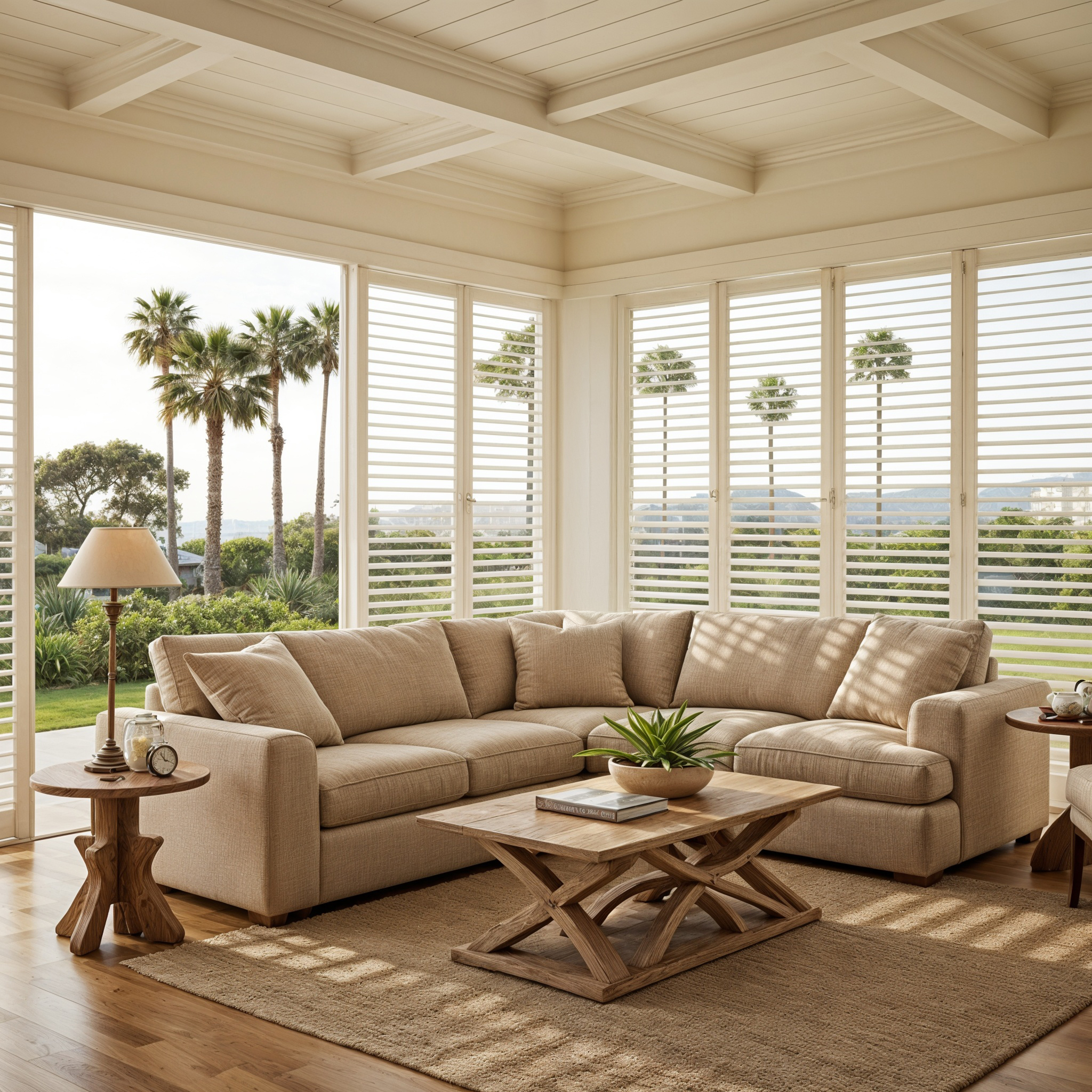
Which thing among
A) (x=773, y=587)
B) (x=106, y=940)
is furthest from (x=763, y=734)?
(x=106, y=940)

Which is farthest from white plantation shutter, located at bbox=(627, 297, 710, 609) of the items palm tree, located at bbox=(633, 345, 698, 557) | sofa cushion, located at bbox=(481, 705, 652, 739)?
sofa cushion, located at bbox=(481, 705, 652, 739)

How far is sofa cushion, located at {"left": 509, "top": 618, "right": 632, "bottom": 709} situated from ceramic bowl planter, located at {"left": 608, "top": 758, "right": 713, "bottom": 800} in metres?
1.71

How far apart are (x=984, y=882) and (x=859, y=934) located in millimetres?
805

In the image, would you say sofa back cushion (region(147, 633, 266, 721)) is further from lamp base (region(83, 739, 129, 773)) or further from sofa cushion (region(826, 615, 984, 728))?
sofa cushion (region(826, 615, 984, 728))

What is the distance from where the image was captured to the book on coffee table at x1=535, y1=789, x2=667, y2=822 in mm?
3098

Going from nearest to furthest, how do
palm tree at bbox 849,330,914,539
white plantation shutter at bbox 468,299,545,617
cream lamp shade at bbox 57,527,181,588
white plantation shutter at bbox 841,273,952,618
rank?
cream lamp shade at bbox 57,527,181,588 < white plantation shutter at bbox 841,273,952,618 < palm tree at bbox 849,330,914,539 < white plantation shutter at bbox 468,299,545,617

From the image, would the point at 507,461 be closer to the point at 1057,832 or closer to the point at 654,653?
the point at 654,653

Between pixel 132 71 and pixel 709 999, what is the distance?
11.9 feet

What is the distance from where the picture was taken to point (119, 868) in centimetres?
342

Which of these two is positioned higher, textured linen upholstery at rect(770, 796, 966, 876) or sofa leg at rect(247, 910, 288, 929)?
textured linen upholstery at rect(770, 796, 966, 876)

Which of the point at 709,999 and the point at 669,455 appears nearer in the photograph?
the point at 709,999

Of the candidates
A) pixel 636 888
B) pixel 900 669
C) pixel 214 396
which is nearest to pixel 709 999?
pixel 636 888

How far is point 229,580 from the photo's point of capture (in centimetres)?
1251

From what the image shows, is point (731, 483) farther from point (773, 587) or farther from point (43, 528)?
point (43, 528)
